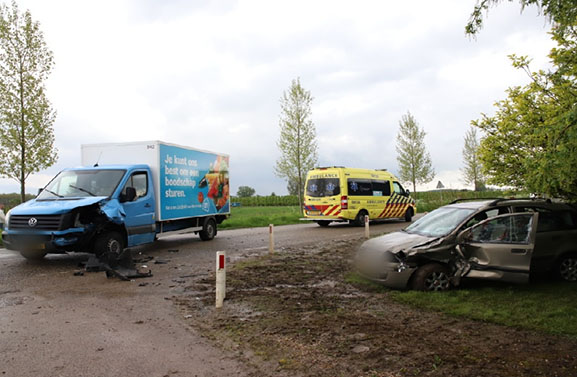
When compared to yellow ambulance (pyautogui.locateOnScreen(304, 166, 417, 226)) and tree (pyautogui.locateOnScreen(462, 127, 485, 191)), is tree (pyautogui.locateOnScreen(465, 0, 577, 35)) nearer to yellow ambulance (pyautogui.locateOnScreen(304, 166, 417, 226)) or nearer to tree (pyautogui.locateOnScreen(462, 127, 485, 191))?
yellow ambulance (pyautogui.locateOnScreen(304, 166, 417, 226))

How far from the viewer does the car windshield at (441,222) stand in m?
7.69

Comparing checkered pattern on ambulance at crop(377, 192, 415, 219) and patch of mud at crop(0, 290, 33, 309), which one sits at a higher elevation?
checkered pattern on ambulance at crop(377, 192, 415, 219)

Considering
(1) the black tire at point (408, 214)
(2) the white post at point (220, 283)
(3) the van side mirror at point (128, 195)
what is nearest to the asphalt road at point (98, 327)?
(2) the white post at point (220, 283)

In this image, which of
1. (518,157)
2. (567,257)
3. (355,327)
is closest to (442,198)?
(518,157)

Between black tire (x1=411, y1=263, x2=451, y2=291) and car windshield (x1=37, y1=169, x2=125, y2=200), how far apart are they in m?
7.31

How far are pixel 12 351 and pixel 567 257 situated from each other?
8206mm

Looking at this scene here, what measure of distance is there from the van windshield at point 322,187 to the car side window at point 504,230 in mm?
12947

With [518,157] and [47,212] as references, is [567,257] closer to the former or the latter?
[518,157]

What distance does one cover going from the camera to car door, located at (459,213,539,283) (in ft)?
23.1

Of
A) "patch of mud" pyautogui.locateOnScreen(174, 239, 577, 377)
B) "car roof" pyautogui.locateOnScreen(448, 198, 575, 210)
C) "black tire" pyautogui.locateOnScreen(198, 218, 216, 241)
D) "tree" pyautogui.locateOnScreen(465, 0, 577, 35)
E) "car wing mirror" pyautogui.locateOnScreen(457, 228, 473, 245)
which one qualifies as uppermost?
"tree" pyautogui.locateOnScreen(465, 0, 577, 35)

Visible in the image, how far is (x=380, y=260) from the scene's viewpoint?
24.7ft

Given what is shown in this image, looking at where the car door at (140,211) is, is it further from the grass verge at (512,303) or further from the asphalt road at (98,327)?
the grass verge at (512,303)

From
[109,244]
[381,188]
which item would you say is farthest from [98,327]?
[381,188]

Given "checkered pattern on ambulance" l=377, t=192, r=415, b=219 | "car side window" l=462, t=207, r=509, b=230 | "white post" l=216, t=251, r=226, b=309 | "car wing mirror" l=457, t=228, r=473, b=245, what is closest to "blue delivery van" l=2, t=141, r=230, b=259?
"white post" l=216, t=251, r=226, b=309
